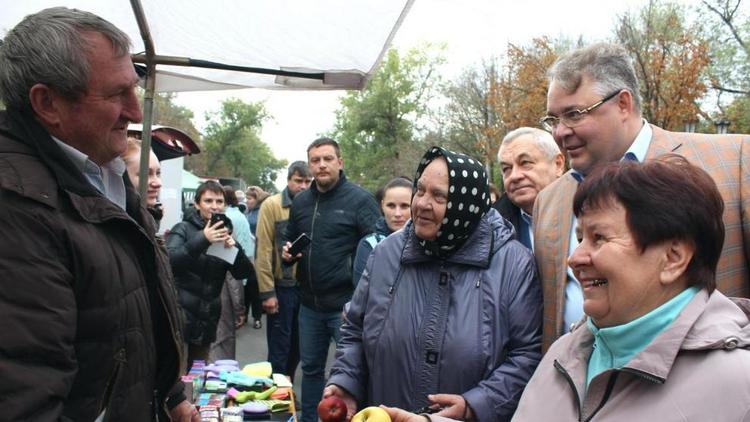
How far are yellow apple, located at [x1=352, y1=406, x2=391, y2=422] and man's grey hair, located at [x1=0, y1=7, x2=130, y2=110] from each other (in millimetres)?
1227

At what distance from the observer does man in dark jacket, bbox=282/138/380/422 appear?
15.9 ft

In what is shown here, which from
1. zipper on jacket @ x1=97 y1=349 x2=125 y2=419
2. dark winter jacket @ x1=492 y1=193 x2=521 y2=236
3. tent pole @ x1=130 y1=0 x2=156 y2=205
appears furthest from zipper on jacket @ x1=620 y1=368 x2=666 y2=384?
tent pole @ x1=130 y1=0 x2=156 y2=205

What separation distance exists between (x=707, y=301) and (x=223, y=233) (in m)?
3.53

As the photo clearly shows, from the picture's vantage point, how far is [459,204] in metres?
2.49

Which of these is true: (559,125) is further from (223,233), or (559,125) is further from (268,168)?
(268,168)

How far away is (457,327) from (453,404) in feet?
0.93

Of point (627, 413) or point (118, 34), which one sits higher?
point (118, 34)

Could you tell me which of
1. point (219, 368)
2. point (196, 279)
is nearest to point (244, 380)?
point (219, 368)

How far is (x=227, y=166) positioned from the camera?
6481 cm

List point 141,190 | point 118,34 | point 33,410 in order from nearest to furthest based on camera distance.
Answer: 1. point 33,410
2. point 118,34
3. point 141,190

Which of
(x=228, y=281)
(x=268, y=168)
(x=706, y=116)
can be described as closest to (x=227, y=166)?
(x=268, y=168)

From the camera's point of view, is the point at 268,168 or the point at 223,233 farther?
the point at 268,168

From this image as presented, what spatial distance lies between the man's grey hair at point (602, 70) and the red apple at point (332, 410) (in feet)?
4.74

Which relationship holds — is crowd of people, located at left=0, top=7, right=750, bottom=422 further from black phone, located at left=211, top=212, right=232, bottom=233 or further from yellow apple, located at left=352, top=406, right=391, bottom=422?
black phone, located at left=211, top=212, right=232, bottom=233
